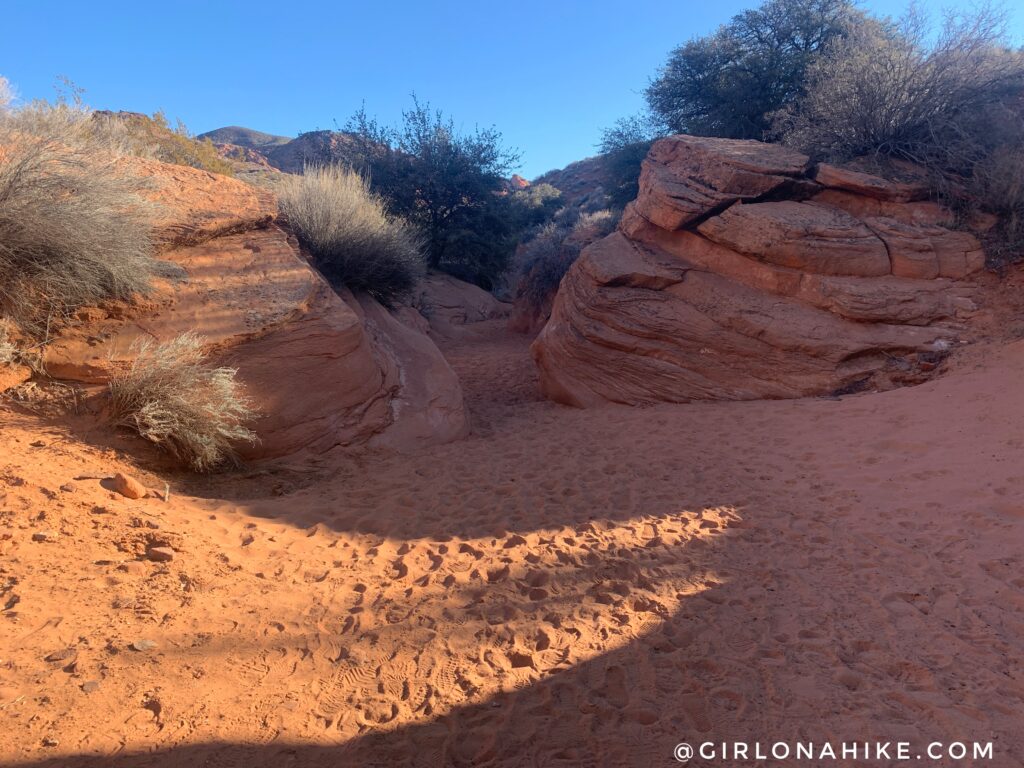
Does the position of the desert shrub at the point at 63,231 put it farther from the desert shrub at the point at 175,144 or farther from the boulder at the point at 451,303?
the boulder at the point at 451,303

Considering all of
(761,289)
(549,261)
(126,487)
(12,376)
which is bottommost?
(126,487)

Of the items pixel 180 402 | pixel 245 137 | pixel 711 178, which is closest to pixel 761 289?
pixel 711 178

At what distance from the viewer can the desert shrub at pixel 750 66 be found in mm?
13430

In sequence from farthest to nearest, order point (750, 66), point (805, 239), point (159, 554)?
point (750, 66)
point (805, 239)
point (159, 554)

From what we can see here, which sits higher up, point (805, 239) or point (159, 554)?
point (805, 239)

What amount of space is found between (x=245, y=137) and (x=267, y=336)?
158 feet

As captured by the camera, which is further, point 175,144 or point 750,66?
point 750,66

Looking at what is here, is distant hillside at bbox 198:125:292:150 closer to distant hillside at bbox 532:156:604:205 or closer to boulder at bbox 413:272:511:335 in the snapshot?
distant hillside at bbox 532:156:604:205

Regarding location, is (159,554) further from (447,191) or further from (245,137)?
(245,137)

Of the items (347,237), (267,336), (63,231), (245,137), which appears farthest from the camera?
(245,137)

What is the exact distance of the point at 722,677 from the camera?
8.95 ft

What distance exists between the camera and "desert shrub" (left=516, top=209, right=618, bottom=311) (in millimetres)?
13844

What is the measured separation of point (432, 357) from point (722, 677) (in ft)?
17.7

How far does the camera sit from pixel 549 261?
45.9ft
